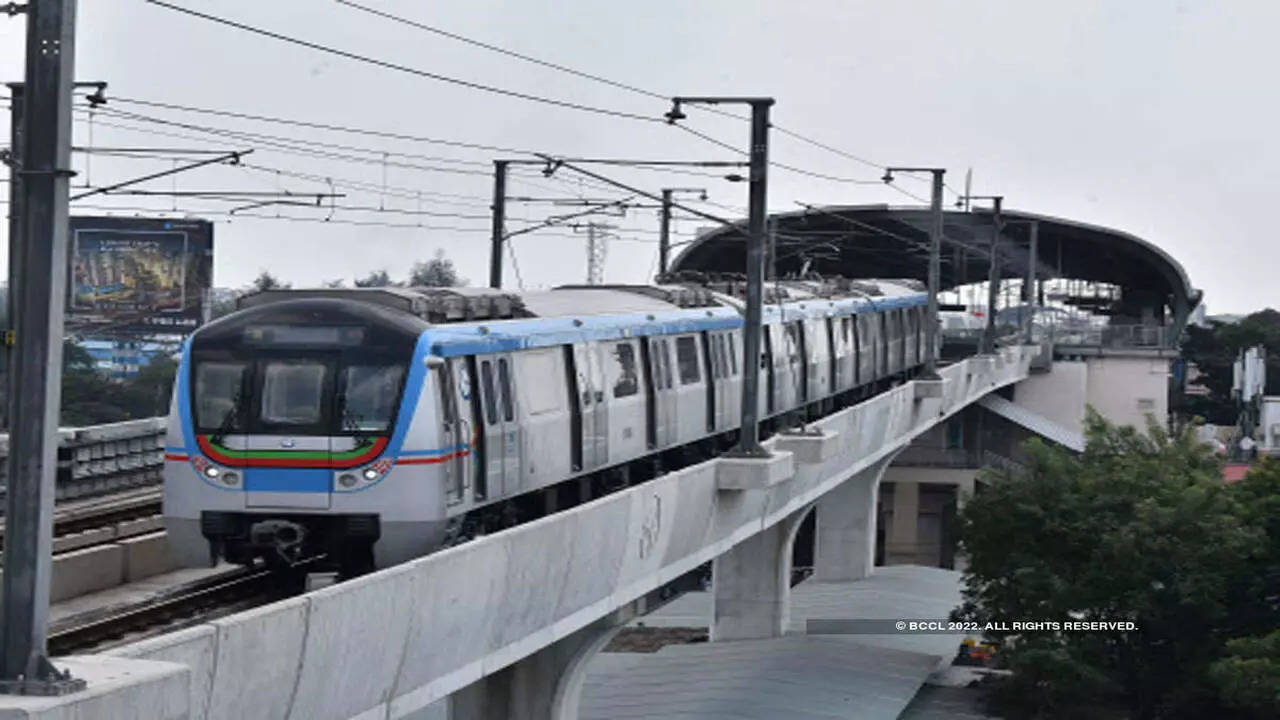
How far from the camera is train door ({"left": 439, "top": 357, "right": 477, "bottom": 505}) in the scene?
16141mm

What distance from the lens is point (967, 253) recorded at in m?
84.1

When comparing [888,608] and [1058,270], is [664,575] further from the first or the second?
[1058,270]

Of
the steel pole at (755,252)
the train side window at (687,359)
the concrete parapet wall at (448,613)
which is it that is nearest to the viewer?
the concrete parapet wall at (448,613)

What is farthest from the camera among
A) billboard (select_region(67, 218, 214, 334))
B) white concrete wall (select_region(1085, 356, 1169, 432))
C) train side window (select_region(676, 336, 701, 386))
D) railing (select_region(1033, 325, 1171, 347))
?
railing (select_region(1033, 325, 1171, 347))

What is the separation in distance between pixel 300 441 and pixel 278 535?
0.78 meters

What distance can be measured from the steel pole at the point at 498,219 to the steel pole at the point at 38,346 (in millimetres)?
21594

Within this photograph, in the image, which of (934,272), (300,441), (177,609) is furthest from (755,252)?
(934,272)

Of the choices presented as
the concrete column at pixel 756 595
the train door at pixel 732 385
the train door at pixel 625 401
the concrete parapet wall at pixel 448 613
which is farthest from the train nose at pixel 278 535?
the concrete column at pixel 756 595

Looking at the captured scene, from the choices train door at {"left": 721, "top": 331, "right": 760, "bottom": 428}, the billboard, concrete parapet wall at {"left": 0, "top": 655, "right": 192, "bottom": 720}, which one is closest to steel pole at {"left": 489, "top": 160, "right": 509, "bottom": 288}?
train door at {"left": 721, "top": 331, "right": 760, "bottom": 428}

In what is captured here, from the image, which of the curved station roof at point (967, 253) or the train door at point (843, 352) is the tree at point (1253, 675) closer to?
the train door at point (843, 352)

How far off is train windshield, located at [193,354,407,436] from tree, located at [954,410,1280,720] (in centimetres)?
2028

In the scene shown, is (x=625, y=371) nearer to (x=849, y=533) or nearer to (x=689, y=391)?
(x=689, y=391)

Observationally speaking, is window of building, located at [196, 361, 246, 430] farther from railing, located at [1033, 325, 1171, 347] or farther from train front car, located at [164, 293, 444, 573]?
railing, located at [1033, 325, 1171, 347]

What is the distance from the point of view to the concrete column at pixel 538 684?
816 inches
